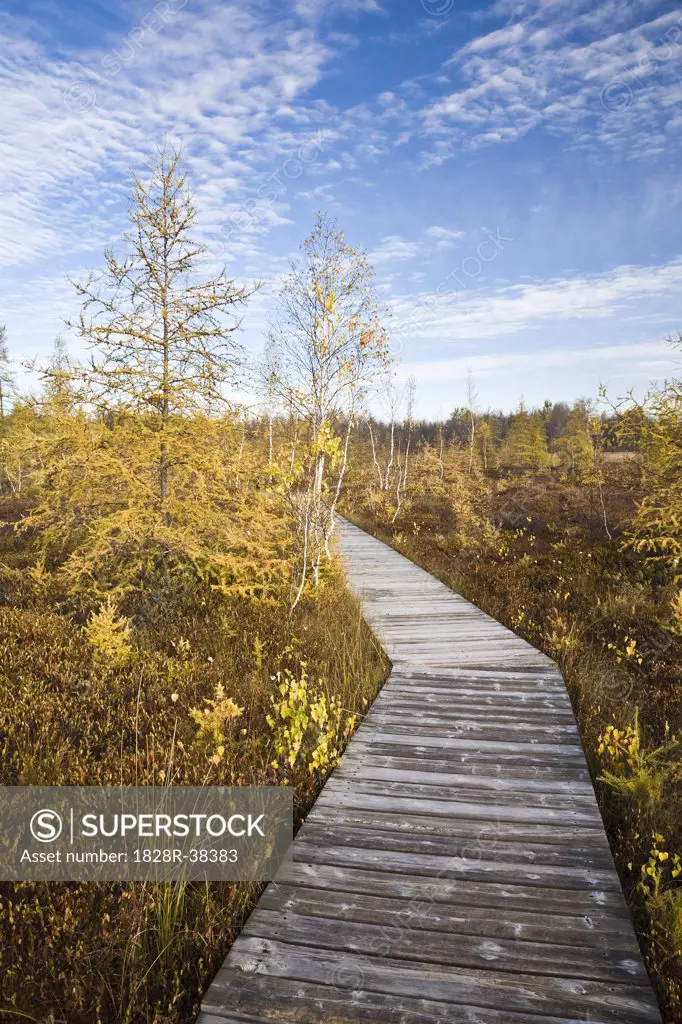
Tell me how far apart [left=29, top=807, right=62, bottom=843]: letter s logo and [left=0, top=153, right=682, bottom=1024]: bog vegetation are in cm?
31

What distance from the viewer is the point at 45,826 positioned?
3.36m

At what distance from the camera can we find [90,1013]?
2.27 metres

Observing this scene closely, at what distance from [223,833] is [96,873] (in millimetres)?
707

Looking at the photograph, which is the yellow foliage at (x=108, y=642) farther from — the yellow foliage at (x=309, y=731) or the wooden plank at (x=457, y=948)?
the wooden plank at (x=457, y=948)

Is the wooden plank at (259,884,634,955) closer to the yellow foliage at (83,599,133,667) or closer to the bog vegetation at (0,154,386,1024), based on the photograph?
the bog vegetation at (0,154,386,1024)

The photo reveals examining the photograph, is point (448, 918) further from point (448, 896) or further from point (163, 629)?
point (163, 629)

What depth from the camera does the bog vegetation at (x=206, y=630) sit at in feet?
8.73

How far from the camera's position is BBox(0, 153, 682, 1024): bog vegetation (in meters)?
2.66

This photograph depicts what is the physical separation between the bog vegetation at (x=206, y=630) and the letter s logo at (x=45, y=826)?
308 mm

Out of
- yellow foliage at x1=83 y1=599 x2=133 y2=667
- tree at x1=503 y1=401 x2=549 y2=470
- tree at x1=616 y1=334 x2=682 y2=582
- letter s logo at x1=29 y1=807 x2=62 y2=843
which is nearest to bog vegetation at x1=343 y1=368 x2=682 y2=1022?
tree at x1=616 y1=334 x2=682 y2=582

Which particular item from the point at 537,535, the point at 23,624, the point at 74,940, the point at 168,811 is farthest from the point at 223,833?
the point at 537,535

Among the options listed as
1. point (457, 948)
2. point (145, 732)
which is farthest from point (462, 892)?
point (145, 732)

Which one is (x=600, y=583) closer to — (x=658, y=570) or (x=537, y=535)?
(x=658, y=570)

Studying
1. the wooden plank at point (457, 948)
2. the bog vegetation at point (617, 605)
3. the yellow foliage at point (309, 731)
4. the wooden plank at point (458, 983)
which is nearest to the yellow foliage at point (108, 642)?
the yellow foliage at point (309, 731)
